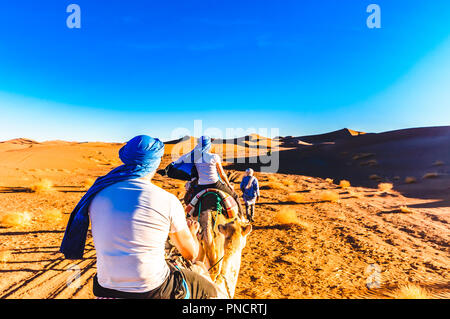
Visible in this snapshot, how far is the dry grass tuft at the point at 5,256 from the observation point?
17.1 feet

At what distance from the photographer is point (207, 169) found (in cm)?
497

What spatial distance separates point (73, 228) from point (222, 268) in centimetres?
166

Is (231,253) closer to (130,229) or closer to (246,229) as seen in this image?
(246,229)

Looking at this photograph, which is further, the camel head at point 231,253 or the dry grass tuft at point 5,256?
the dry grass tuft at point 5,256

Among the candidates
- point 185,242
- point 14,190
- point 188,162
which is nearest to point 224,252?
point 185,242

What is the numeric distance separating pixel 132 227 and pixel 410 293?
5119 millimetres

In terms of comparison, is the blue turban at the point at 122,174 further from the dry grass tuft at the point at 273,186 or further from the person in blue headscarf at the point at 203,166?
the dry grass tuft at the point at 273,186

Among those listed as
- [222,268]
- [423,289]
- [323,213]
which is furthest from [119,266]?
[323,213]

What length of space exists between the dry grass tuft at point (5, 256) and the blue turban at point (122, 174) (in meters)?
5.04

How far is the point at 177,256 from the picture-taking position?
2.69m

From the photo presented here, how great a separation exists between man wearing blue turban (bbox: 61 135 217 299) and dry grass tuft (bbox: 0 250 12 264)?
199 inches

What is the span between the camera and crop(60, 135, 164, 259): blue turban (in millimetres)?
1741

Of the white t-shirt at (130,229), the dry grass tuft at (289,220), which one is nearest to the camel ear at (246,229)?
the white t-shirt at (130,229)
